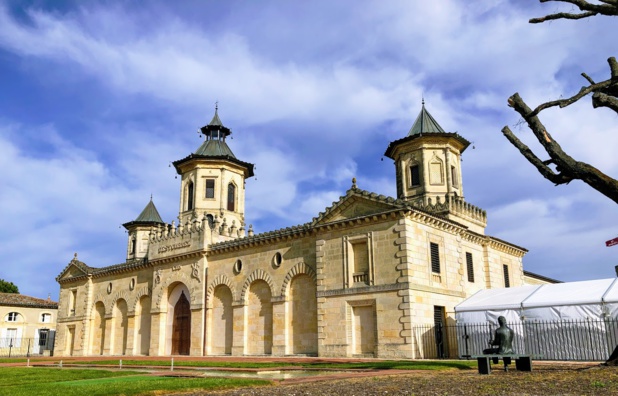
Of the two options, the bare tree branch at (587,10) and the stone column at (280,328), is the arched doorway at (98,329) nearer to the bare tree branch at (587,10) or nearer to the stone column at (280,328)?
the stone column at (280,328)

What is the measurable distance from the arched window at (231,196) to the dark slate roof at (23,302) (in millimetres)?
31980

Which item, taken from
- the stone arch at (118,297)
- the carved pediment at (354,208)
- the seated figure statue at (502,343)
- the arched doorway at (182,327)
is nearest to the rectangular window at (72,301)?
the stone arch at (118,297)

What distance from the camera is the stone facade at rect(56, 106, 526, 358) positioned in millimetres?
26578

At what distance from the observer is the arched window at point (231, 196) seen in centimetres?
4194

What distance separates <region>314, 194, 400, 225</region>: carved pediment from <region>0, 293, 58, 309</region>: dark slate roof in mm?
44163

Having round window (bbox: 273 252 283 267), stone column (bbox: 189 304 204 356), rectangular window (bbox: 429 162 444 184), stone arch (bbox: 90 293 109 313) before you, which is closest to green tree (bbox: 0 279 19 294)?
stone arch (bbox: 90 293 109 313)

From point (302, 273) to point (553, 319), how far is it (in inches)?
505

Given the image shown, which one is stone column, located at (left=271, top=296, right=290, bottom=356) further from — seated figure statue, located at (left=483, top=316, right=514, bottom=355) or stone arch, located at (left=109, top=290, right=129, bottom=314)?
stone arch, located at (left=109, top=290, right=129, bottom=314)

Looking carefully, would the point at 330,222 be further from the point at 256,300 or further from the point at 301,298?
the point at 256,300

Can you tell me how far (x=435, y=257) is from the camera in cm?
2806

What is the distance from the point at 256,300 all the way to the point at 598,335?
18121 millimetres

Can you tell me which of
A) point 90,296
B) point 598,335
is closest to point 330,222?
point 598,335

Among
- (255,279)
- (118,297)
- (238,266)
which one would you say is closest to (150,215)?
(118,297)

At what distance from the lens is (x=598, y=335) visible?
21.8 metres
